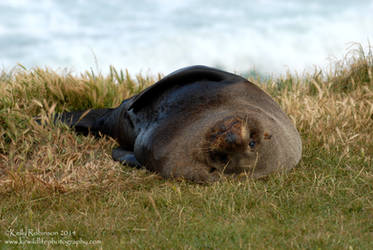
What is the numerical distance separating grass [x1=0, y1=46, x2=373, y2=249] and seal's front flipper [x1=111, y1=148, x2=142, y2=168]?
0.24 feet

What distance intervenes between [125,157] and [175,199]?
118 cm

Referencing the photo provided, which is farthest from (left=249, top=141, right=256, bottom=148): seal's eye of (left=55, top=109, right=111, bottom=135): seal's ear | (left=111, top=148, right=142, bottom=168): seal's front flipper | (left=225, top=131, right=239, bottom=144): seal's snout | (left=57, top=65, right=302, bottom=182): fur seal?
(left=55, top=109, right=111, bottom=135): seal's ear

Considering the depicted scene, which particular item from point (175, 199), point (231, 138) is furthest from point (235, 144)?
point (175, 199)

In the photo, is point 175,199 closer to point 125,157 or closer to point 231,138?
point 231,138

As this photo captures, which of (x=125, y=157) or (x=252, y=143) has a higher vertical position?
(x=252, y=143)

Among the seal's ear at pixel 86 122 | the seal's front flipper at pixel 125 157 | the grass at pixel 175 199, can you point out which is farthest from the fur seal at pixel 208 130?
the seal's ear at pixel 86 122

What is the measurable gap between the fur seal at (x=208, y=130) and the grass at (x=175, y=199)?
0.13 metres

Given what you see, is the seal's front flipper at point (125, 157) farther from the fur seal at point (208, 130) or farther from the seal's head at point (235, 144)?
the seal's head at point (235, 144)

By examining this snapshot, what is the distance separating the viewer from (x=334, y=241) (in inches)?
95.3

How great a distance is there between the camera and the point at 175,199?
3.14m

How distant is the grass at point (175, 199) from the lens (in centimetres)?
255

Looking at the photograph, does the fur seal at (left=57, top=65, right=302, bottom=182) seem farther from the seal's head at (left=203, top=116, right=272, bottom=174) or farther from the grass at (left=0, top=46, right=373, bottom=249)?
the grass at (left=0, top=46, right=373, bottom=249)

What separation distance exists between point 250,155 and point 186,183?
564 mm

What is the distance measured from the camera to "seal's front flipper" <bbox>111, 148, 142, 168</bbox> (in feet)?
13.2
